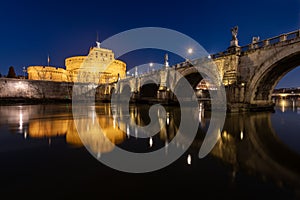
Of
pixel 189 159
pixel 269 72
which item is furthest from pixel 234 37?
pixel 189 159

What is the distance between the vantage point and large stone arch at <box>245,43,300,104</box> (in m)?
Answer: 12.6

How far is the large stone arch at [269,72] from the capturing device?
496 inches

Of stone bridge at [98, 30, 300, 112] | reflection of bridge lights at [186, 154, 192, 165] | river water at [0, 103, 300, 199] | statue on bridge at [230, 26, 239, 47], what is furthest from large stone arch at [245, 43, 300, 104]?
reflection of bridge lights at [186, 154, 192, 165]

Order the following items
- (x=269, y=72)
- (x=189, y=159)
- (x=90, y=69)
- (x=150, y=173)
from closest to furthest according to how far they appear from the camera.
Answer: (x=150, y=173) < (x=189, y=159) < (x=269, y=72) < (x=90, y=69)

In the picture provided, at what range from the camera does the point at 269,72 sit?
46.8 feet

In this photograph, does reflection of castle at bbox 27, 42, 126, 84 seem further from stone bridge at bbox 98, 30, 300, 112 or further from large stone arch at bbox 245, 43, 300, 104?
large stone arch at bbox 245, 43, 300, 104

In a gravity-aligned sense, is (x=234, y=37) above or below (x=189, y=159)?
above

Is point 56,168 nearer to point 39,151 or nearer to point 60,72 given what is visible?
point 39,151

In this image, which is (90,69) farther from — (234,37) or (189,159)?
(189,159)

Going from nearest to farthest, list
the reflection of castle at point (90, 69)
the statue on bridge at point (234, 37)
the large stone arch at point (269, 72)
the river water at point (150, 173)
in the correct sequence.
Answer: the river water at point (150, 173) → the large stone arch at point (269, 72) → the statue on bridge at point (234, 37) → the reflection of castle at point (90, 69)

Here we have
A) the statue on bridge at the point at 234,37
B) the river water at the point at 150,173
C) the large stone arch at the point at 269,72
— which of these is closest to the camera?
the river water at the point at 150,173

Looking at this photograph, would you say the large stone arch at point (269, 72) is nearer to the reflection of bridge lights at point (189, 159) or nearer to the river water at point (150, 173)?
the river water at point (150, 173)

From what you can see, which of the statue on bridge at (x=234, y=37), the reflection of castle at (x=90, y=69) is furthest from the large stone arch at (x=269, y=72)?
the reflection of castle at (x=90, y=69)

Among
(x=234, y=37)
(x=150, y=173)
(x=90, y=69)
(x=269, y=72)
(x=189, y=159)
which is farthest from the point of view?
(x=90, y=69)
